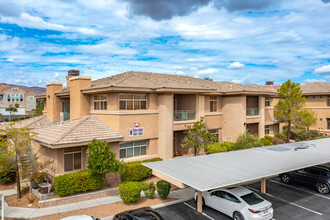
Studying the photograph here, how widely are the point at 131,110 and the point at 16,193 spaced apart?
985cm

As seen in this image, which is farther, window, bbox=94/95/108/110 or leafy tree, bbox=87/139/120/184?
window, bbox=94/95/108/110

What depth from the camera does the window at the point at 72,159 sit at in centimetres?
1709

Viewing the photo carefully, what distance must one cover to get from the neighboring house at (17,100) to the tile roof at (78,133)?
58.3m

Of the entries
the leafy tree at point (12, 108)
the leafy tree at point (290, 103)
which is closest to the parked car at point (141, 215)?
the leafy tree at point (290, 103)

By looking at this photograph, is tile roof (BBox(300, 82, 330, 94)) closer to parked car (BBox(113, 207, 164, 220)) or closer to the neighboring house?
parked car (BBox(113, 207, 164, 220))

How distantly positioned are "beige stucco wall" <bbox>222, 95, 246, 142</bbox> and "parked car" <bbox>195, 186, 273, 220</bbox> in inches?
583

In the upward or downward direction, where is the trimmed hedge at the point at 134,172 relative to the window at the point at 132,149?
downward

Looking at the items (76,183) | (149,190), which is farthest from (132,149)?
(76,183)

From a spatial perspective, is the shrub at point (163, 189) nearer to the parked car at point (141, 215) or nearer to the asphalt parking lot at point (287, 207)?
the asphalt parking lot at point (287, 207)

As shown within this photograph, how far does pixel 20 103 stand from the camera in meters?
72.8

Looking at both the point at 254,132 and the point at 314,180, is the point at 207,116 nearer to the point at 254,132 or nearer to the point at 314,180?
the point at 254,132

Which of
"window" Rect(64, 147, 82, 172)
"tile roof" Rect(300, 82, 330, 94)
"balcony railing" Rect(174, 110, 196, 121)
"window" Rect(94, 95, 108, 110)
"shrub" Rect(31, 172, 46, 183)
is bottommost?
"shrub" Rect(31, 172, 46, 183)

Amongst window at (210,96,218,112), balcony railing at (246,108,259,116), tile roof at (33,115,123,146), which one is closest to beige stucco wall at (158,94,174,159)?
tile roof at (33,115,123,146)

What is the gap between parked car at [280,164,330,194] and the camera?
50.8 ft
